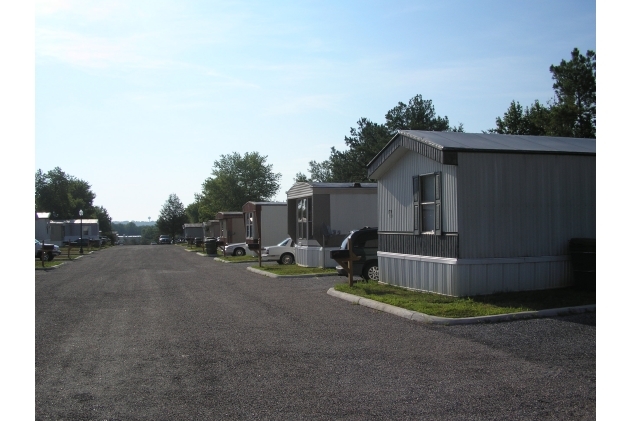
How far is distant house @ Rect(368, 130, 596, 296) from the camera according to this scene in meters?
13.3

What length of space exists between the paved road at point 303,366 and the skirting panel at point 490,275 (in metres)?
2.09

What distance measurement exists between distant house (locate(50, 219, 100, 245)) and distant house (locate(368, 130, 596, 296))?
201 ft

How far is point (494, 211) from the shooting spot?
530 inches

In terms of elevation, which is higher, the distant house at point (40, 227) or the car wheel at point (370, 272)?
the distant house at point (40, 227)

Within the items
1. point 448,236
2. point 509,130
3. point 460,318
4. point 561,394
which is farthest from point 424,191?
point 509,130

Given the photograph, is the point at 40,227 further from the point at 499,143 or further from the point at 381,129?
the point at 499,143

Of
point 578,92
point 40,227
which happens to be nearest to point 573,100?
point 578,92

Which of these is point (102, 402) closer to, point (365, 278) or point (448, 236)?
point (448, 236)

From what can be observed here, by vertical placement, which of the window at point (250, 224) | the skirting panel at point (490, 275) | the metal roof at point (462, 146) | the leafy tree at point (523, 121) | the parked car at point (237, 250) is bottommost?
the parked car at point (237, 250)

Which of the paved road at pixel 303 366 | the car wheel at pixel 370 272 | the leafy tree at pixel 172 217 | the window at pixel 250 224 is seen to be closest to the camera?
the paved road at pixel 303 366

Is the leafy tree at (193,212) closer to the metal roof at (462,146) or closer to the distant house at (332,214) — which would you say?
the distant house at (332,214)

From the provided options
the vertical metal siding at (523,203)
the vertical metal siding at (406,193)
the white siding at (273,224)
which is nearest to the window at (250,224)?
the white siding at (273,224)

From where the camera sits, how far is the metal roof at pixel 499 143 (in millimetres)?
13547
